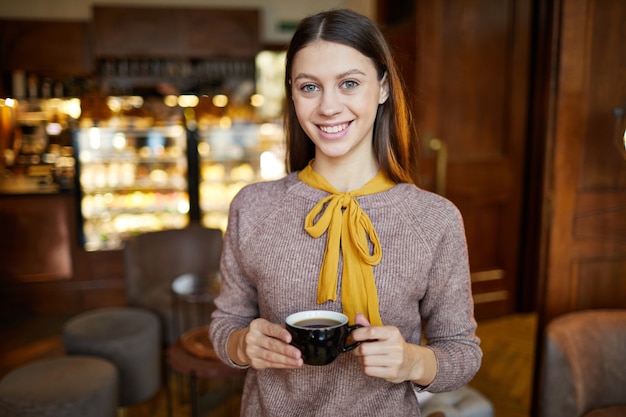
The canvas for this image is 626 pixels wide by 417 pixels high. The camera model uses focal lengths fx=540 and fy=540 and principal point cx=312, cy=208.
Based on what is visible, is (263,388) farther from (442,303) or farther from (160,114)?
(160,114)

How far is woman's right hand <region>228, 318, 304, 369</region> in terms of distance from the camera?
3.13 feet

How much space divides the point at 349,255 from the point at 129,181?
3.84 metres

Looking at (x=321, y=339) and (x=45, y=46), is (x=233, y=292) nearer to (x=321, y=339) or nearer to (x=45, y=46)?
(x=321, y=339)

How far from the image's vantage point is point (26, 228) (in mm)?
4316

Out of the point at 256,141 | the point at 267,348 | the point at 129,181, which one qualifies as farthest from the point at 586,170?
the point at 129,181

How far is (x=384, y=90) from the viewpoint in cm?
120

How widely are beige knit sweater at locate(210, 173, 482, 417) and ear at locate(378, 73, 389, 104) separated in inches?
8.3

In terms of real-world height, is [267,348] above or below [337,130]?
below

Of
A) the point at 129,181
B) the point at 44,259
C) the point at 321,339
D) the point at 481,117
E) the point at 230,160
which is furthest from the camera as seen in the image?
the point at 230,160

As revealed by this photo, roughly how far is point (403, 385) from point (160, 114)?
13.0 ft

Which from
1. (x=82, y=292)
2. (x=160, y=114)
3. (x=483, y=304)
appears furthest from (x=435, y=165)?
(x=82, y=292)

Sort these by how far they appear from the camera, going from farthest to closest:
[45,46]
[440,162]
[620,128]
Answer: [45,46], [440,162], [620,128]

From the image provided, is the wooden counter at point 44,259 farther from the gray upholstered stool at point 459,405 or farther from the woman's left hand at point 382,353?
the woman's left hand at point 382,353

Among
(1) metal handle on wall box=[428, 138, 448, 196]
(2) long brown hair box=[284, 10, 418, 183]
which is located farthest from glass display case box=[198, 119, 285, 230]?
(2) long brown hair box=[284, 10, 418, 183]
